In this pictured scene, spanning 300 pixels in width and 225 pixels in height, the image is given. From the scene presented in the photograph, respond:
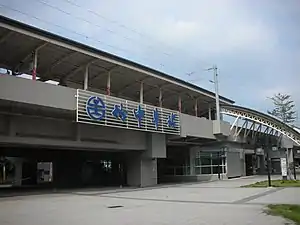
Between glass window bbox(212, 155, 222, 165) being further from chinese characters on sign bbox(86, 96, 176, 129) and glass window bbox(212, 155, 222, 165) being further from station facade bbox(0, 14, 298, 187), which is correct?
chinese characters on sign bbox(86, 96, 176, 129)

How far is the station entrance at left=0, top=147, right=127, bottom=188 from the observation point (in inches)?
1319

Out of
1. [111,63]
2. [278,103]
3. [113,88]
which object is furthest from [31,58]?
[278,103]

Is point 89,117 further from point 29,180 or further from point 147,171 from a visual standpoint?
point 29,180

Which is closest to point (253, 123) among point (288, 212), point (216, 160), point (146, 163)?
point (216, 160)

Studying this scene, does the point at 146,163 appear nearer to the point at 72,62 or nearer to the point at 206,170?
the point at 72,62

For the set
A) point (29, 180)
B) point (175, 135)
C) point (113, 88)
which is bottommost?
point (29, 180)

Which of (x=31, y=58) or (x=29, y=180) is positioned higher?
(x=31, y=58)

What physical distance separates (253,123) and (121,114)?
24.3 m

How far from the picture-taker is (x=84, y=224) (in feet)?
31.2

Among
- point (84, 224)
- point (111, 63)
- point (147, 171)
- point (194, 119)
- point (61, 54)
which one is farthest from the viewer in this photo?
point (194, 119)

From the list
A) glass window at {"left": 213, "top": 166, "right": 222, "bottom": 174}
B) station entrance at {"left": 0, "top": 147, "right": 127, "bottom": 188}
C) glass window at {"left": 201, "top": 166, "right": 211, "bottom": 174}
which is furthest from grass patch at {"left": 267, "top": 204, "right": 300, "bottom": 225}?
glass window at {"left": 201, "top": 166, "right": 211, "bottom": 174}

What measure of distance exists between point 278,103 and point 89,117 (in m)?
45.1

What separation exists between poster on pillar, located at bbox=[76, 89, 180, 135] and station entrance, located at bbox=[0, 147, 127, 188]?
217 inches

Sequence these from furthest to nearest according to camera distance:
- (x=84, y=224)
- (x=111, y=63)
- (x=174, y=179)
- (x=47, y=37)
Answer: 1. (x=174, y=179)
2. (x=111, y=63)
3. (x=47, y=37)
4. (x=84, y=224)
